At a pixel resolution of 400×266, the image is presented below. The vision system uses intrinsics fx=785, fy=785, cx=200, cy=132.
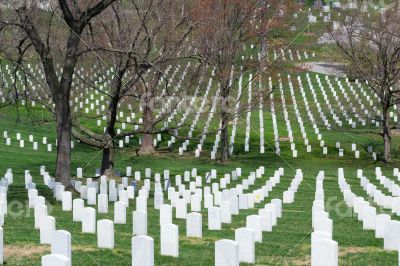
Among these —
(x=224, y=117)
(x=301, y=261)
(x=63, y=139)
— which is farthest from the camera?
(x=224, y=117)

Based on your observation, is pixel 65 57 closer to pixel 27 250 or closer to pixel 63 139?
pixel 63 139

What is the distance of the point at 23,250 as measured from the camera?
12.1 m

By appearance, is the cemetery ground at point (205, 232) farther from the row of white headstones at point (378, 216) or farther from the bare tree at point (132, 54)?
the bare tree at point (132, 54)

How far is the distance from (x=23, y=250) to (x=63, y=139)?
319 inches

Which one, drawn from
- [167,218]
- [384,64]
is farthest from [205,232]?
[384,64]

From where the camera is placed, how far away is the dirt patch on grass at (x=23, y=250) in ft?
38.5

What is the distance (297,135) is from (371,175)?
8.96 m

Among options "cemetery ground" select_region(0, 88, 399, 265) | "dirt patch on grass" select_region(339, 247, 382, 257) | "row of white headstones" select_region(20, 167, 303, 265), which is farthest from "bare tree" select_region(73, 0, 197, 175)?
"dirt patch on grass" select_region(339, 247, 382, 257)

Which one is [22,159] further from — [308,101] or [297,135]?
[308,101]

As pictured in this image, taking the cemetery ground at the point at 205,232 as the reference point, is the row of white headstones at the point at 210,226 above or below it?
above

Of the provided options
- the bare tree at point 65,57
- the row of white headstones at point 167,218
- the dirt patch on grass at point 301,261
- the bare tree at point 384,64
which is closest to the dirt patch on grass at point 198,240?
the row of white headstones at point 167,218

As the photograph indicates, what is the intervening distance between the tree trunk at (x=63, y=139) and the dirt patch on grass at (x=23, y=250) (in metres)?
7.46

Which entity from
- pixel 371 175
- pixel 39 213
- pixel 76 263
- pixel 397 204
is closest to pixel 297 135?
pixel 371 175

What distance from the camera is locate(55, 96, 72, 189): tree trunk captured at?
19786 mm
